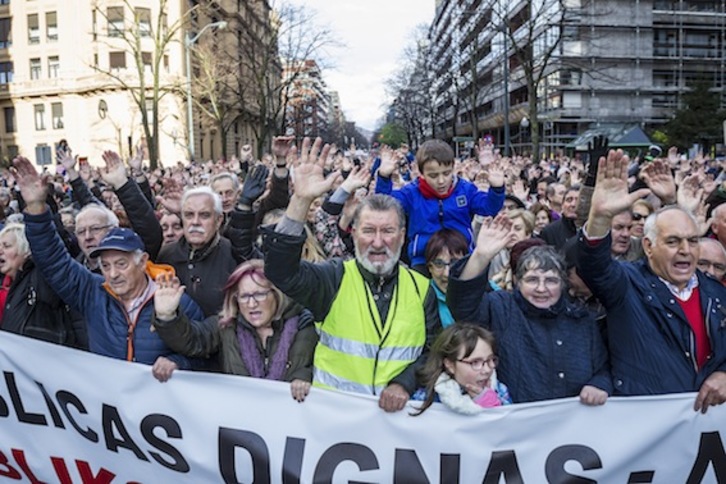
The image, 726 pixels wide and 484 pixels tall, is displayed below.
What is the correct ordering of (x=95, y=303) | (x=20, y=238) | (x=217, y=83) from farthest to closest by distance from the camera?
(x=217, y=83), (x=20, y=238), (x=95, y=303)

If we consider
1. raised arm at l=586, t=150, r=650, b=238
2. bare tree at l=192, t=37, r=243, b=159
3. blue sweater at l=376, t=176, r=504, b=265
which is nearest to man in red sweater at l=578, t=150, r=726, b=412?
raised arm at l=586, t=150, r=650, b=238

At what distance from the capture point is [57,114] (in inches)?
1973

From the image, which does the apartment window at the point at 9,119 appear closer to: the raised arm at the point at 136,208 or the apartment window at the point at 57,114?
the apartment window at the point at 57,114

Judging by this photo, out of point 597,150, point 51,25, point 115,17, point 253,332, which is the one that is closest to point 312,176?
point 253,332

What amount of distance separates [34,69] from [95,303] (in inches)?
2121

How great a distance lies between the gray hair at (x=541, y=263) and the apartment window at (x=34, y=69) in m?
54.6

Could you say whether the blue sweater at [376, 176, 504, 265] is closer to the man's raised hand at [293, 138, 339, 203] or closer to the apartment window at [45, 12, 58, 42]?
the man's raised hand at [293, 138, 339, 203]

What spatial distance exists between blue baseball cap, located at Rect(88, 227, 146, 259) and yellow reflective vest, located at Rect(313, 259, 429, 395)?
1163 millimetres

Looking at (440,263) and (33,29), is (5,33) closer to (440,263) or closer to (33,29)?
(33,29)

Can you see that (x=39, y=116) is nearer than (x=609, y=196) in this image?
No

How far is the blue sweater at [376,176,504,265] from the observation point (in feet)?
16.8

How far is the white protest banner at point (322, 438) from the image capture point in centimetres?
308

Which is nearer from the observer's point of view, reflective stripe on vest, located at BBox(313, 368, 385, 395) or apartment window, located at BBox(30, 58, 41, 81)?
reflective stripe on vest, located at BBox(313, 368, 385, 395)

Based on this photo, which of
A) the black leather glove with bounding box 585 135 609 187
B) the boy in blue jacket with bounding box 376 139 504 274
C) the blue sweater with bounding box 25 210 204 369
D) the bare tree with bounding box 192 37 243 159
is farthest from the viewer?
the bare tree with bounding box 192 37 243 159
